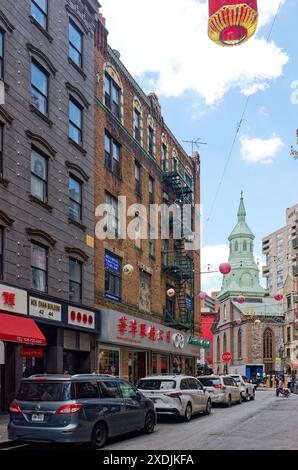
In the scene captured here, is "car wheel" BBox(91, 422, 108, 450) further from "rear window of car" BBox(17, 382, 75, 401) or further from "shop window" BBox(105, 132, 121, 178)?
"shop window" BBox(105, 132, 121, 178)

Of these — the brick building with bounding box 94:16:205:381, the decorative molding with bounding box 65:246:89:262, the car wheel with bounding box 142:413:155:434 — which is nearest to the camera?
the car wheel with bounding box 142:413:155:434

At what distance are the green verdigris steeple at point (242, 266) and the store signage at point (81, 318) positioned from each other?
359 ft

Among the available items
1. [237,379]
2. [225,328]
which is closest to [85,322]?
[237,379]

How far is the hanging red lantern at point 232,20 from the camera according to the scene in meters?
12.2

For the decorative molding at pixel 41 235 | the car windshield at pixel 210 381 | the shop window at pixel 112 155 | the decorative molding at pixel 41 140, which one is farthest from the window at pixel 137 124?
the car windshield at pixel 210 381

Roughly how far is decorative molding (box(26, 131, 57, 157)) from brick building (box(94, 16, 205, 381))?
4697mm

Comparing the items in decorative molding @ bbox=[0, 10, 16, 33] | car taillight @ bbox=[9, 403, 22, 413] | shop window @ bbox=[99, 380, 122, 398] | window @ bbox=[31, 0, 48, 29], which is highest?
window @ bbox=[31, 0, 48, 29]

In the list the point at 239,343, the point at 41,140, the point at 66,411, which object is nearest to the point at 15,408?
the point at 66,411

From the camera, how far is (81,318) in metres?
25.1

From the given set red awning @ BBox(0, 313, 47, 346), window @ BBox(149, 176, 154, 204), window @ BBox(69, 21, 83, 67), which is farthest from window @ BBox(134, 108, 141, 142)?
red awning @ BBox(0, 313, 47, 346)

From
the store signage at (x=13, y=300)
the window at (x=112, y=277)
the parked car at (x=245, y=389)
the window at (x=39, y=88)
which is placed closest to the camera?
the store signage at (x=13, y=300)

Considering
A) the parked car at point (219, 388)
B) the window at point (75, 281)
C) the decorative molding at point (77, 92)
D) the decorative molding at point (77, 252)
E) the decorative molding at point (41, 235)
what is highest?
the decorative molding at point (77, 92)

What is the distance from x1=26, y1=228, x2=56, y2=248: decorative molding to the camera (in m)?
21.6

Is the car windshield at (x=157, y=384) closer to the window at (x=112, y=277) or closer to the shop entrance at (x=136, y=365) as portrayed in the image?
the window at (x=112, y=277)
